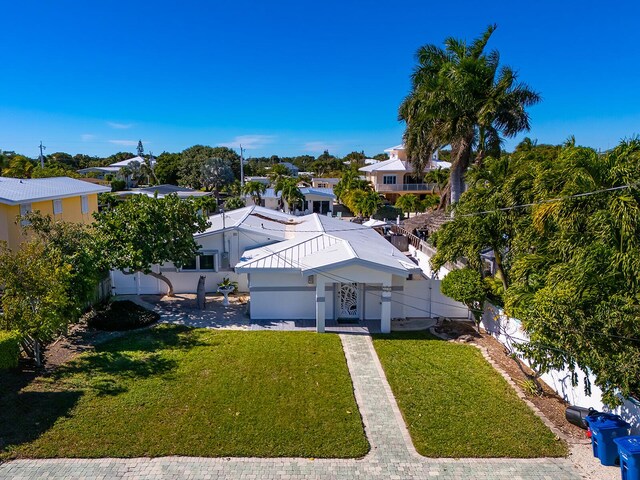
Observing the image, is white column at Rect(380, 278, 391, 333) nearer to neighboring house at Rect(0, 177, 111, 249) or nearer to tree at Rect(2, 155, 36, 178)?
neighboring house at Rect(0, 177, 111, 249)

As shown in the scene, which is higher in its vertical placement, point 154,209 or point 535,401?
point 154,209

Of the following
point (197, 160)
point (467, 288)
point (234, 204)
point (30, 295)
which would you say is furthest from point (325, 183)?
point (30, 295)

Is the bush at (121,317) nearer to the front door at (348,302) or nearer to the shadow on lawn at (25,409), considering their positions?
the shadow on lawn at (25,409)

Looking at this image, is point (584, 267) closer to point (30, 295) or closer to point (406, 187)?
point (30, 295)

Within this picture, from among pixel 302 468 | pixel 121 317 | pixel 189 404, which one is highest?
pixel 121 317

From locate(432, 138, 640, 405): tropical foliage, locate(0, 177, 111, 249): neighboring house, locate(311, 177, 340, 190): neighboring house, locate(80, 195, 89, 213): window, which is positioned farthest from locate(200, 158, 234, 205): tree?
locate(432, 138, 640, 405): tropical foliage

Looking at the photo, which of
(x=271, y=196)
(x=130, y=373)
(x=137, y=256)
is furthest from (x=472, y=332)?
(x=271, y=196)

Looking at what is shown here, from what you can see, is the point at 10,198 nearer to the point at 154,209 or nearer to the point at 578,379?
the point at 154,209
